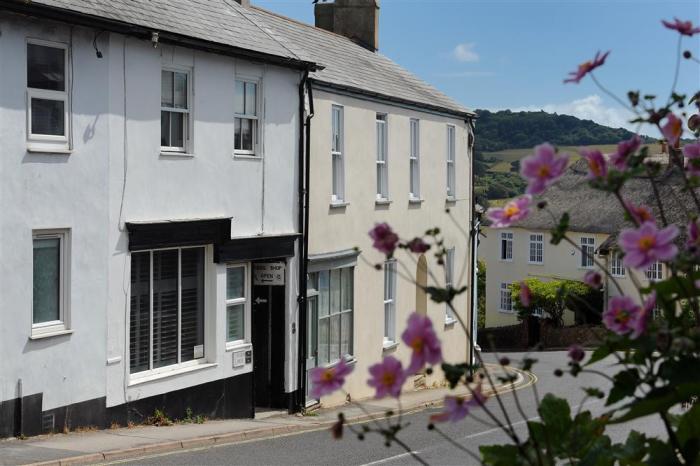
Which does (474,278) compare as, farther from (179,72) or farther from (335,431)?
(335,431)

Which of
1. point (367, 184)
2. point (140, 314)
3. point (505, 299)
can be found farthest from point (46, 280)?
point (505, 299)

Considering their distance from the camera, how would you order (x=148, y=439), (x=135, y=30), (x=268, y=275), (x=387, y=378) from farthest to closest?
1. (x=268, y=275)
2. (x=135, y=30)
3. (x=148, y=439)
4. (x=387, y=378)

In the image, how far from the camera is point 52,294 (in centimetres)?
1495

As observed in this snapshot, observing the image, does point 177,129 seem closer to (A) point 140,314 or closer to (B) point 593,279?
(A) point 140,314

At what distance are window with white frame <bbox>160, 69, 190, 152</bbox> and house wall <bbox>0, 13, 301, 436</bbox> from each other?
0.16 metres

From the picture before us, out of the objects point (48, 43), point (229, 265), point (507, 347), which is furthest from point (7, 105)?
point (507, 347)

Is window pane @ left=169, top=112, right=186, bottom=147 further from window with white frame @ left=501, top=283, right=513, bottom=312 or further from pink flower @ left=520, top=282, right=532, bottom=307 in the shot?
window with white frame @ left=501, top=283, right=513, bottom=312

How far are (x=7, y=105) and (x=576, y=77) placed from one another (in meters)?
12.0

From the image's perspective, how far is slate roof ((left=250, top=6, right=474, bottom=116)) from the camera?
23188 millimetres

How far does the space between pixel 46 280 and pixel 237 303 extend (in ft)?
16.6

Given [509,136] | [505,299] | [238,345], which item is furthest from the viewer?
[509,136]

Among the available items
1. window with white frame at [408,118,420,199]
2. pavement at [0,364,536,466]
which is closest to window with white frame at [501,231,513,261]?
window with white frame at [408,118,420,199]

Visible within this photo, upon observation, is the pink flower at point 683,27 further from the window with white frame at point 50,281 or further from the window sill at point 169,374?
the window sill at point 169,374

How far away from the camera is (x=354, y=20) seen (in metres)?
31.4
